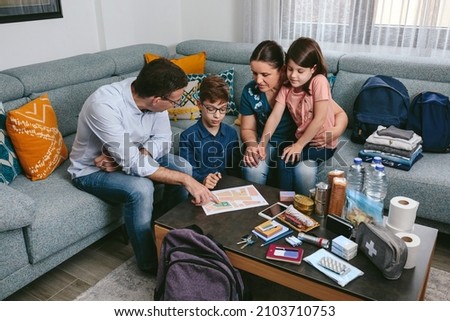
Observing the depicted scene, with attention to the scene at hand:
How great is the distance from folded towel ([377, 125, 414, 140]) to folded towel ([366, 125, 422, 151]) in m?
0.02

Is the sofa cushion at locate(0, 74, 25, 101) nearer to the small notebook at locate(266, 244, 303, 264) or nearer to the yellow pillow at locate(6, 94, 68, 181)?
the yellow pillow at locate(6, 94, 68, 181)

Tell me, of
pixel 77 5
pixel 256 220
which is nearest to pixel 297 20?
pixel 77 5

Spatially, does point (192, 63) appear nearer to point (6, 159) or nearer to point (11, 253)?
point (6, 159)

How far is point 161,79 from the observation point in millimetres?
1786

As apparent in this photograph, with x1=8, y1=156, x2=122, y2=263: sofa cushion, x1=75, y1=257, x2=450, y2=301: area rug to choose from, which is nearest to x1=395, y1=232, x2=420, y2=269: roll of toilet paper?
x1=75, y1=257, x2=450, y2=301: area rug

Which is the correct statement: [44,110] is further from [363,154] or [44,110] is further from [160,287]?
[363,154]

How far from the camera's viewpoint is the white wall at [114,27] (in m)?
2.63

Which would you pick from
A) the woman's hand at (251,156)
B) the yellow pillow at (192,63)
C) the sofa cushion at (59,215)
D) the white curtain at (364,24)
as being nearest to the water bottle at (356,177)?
the woman's hand at (251,156)

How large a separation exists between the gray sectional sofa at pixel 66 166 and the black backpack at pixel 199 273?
0.61 m

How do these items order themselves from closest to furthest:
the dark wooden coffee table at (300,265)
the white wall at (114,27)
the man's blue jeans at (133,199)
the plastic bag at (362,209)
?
1. the dark wooden coffee table at (300,265)
2. the plastic bag at (362,209)
3. the man's blue jeans at (133,199)
4. the white wall at (114,27)

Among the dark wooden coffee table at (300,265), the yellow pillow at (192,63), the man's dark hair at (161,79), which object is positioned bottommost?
the dark wooden coffee table at (300,265)

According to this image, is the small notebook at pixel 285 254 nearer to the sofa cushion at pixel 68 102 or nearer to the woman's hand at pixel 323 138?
the woman's hand at pixel 323 138

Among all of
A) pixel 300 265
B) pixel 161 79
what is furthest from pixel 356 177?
pixel 161 79
